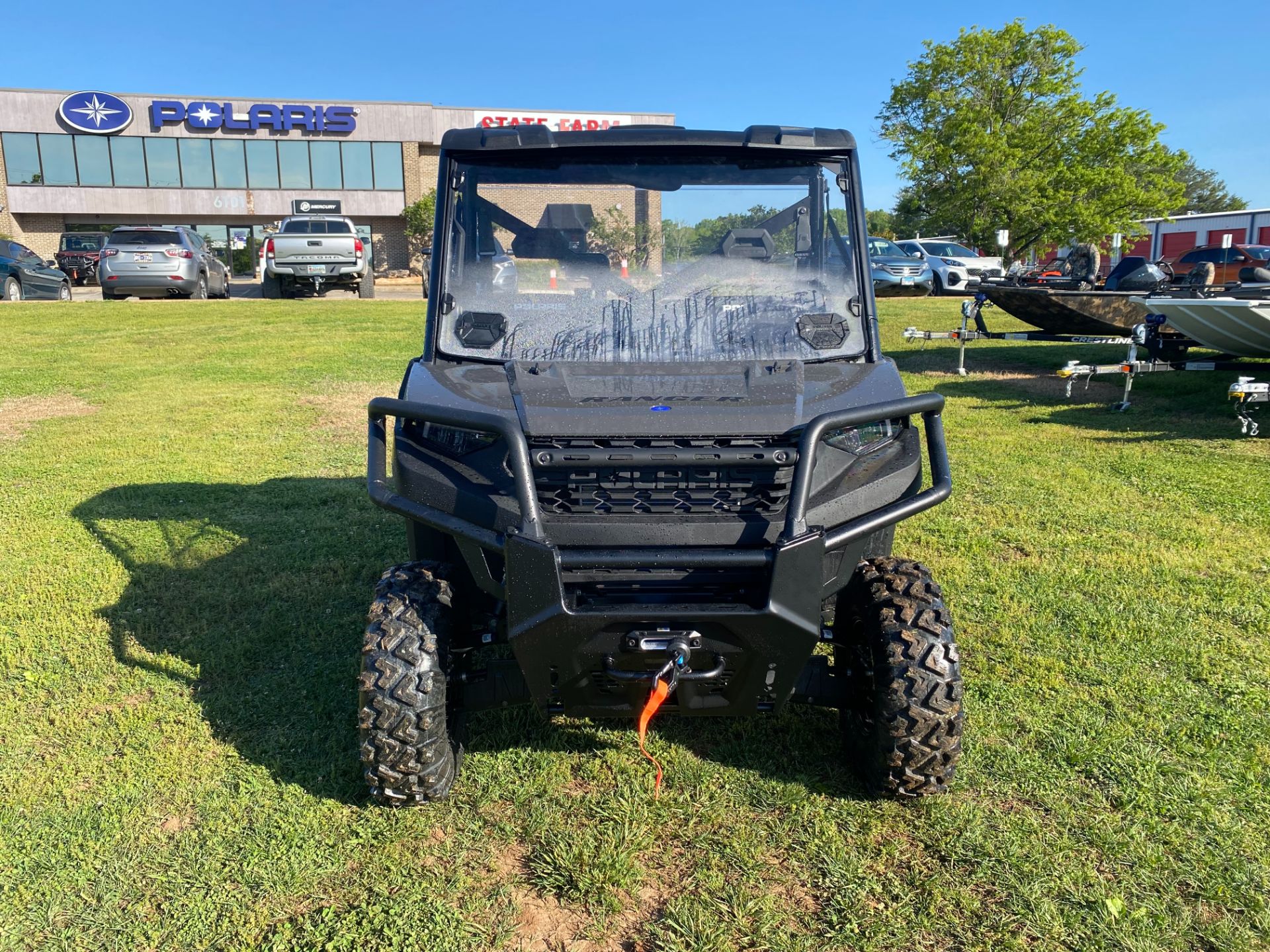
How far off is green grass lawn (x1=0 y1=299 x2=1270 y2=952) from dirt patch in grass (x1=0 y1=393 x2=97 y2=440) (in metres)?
2.97

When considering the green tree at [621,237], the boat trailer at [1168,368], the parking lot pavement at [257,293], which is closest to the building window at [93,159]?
→ the parking lot pavement at [257,293]

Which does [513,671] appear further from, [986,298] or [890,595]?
[986,298]

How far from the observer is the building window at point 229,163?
40531 millimetres

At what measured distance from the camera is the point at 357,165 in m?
41.8

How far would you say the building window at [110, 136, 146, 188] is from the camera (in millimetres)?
39781

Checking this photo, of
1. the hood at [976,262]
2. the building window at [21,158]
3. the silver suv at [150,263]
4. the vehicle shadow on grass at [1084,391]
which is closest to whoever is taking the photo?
the vehicle shadow on grass at [1084,391]

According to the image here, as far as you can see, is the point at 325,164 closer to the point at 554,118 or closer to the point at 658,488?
the point at 554,118

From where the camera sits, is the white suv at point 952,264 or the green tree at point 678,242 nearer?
the green tree at point 678,242

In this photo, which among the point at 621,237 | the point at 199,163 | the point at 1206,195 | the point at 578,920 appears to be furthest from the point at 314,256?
the point at 1206,195

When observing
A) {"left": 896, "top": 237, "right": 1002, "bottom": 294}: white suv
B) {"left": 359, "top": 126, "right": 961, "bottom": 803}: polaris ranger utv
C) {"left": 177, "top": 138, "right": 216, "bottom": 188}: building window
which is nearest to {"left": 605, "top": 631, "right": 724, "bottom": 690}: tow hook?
{"left": 359, "top": 126, "right": 961, "bottom": 803}: polaris ranger utv

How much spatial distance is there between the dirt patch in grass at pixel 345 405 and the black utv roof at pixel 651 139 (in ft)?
16.9

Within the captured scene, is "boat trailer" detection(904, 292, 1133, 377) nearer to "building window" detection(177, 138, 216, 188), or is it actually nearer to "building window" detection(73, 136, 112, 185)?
"building window" detection(177, 138, 216, 188)

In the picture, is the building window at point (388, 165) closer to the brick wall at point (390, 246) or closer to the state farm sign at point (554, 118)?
the brick wall at point (390, 246)

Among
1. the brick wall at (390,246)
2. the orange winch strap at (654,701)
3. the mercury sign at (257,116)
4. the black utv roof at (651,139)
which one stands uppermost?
the mercury sign at (257,116)
